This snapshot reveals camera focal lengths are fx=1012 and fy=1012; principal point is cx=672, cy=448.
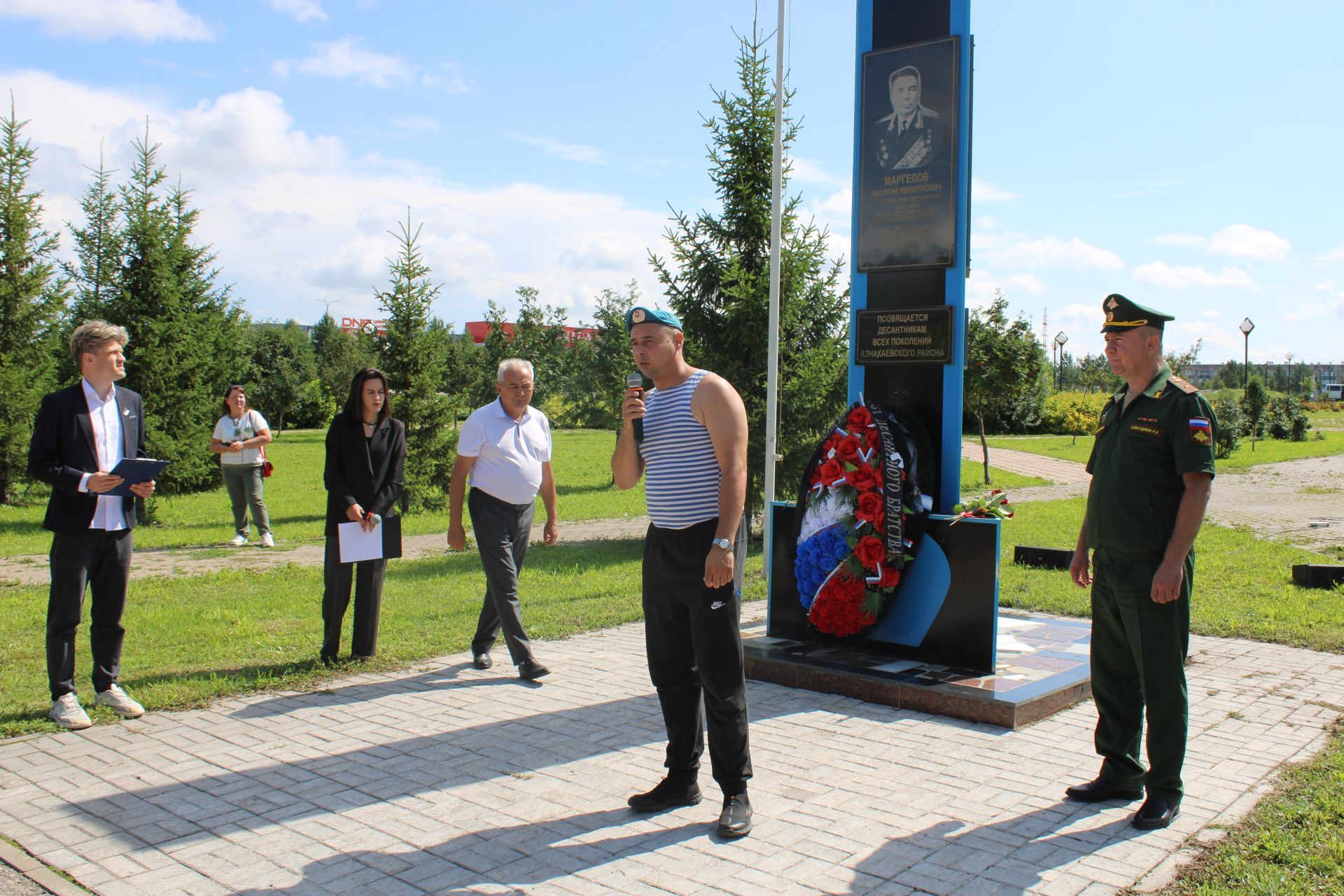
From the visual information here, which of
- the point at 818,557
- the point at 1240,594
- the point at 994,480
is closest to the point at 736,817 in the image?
the point at 818,557

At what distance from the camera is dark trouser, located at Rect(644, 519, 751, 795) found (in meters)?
4.12

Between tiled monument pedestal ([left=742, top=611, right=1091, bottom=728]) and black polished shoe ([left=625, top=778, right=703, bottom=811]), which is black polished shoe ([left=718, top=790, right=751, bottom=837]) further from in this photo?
tiled monument pedestal ([left=742, top=611, right=1091, bottom=728])

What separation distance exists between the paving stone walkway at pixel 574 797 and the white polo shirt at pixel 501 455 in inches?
49.4

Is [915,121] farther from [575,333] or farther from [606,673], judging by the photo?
[575,333]

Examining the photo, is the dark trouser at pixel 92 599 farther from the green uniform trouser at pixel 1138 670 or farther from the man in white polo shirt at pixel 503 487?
the green uniform trouser at pixel 1138 670

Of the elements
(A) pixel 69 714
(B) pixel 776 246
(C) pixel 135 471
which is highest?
(B) pixel 776 246

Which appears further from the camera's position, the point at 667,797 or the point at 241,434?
the point at 241,434

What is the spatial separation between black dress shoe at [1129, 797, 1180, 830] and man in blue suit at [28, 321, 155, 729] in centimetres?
494

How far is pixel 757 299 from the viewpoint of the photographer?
12117 millimetres

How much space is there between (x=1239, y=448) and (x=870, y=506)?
34.3 m

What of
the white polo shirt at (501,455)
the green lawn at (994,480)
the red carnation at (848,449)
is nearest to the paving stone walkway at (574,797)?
the white polo shirt at (501,455)

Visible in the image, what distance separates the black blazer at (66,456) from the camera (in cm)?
536

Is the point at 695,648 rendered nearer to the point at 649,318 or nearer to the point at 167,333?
the point at 649,318

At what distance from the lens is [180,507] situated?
18.6 m
